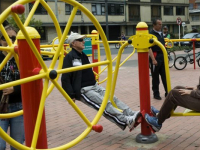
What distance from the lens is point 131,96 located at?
729 cm

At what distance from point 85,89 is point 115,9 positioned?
4543 cm

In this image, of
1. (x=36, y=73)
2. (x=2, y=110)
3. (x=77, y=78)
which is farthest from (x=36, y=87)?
(x=77, y=78)

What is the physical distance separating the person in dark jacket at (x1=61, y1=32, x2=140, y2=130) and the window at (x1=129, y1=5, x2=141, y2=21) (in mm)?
46813

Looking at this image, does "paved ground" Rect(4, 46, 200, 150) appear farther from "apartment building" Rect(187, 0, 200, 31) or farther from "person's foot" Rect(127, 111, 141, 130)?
"apartment building" Rect(187, 0, 200, 31)

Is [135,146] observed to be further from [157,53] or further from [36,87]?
[157,53]

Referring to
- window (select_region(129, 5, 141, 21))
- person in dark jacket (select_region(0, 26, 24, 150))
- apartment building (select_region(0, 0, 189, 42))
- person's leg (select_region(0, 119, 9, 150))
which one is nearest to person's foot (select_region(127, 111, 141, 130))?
person in dark jacket (select_region(0, 26, 24, 150))

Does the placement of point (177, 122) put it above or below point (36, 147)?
below

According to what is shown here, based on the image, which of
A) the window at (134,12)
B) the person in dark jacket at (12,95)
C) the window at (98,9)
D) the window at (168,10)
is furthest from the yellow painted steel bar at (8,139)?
the window at (168,10)

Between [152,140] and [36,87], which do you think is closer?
[36,87]

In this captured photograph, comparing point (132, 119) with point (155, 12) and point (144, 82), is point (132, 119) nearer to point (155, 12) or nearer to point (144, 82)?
point (144, 82)

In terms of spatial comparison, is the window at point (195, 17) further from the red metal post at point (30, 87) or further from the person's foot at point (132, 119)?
the red metal post at point (30, 87)

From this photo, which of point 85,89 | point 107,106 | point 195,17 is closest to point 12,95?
point 85,89

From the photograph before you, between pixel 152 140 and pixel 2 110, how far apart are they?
79.2 inches

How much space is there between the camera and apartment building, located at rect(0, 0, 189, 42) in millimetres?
41312
